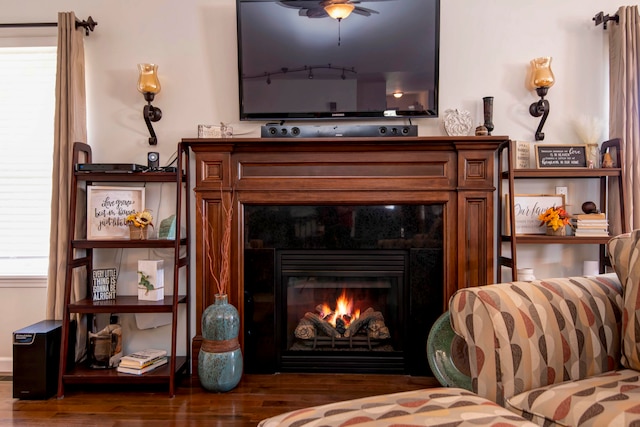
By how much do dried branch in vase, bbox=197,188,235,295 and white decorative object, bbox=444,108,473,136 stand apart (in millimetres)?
1384

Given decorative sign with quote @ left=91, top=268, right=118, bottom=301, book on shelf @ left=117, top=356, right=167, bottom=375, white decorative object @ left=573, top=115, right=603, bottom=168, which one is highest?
white decorative object @ left=573, top=115, right=603, bottom=168

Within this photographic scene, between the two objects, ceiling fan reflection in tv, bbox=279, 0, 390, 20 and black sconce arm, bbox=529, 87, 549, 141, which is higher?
ceiling fan reflection in tv, bbox=279, 0, 390, 20

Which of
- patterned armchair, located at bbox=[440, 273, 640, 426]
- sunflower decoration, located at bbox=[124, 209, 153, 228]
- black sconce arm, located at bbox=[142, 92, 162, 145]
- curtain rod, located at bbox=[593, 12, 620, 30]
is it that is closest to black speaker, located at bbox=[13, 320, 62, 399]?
sunflower decoration, located at bbox=[124, 209, 153, 228]

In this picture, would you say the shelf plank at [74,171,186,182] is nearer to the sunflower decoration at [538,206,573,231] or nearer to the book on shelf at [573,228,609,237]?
the sunflower decoration at [538,206,573,231]

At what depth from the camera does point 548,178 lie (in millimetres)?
2801

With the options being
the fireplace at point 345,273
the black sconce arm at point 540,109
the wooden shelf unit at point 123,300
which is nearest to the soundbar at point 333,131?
the fireplace at point 345,273

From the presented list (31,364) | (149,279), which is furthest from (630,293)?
(31,364)

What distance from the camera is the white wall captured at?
2785mm

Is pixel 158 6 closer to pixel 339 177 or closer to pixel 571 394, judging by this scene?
pixel 339 177

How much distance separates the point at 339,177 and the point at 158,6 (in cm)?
162

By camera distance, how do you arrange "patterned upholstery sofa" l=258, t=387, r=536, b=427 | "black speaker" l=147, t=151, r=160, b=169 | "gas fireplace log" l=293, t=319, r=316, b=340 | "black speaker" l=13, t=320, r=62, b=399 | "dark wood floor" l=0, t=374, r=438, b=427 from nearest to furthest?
"patterned upholstery sofa" l=258, t=387, r=536, b=427
"dark wood floor" l=0, t=374, r=438, b=427
"black speaker" l=13, t=320, r=62, b=399
"black speaker" l=147, t=151, r=160, b=169
"gas fireplace log" l=293, t=319, r=316, b=340

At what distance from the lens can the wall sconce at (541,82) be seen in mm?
2645

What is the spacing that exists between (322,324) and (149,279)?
1.10 m

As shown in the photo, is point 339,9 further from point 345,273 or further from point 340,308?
point 340,308
